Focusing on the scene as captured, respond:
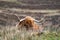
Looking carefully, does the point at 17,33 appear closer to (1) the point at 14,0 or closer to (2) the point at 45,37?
(2) the point at 45,37

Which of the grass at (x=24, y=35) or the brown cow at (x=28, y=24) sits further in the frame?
the brown cow at (x=28, y=24)

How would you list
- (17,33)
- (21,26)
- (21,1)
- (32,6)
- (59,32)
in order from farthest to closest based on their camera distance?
(21,1) → (32,6) → (21,26) → (59,32) → (17,33)

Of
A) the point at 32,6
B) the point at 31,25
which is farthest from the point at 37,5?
the point at 31,25

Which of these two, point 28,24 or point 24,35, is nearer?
point 24,35

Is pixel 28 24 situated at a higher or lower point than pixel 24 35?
lower

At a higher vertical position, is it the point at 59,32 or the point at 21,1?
the point at 59,32

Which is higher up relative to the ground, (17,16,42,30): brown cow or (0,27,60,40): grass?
(0,27,60,40): grass

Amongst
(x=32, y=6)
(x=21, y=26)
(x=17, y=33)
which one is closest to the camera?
(x=17, y=33)

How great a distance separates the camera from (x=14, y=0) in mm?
37188

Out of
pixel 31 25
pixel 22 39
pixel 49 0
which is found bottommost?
pixel 49 0

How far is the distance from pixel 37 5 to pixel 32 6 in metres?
0.99

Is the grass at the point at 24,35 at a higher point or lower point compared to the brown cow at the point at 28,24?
higher

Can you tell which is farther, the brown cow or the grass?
the brown cow

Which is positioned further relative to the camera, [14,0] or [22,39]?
[14,0]
